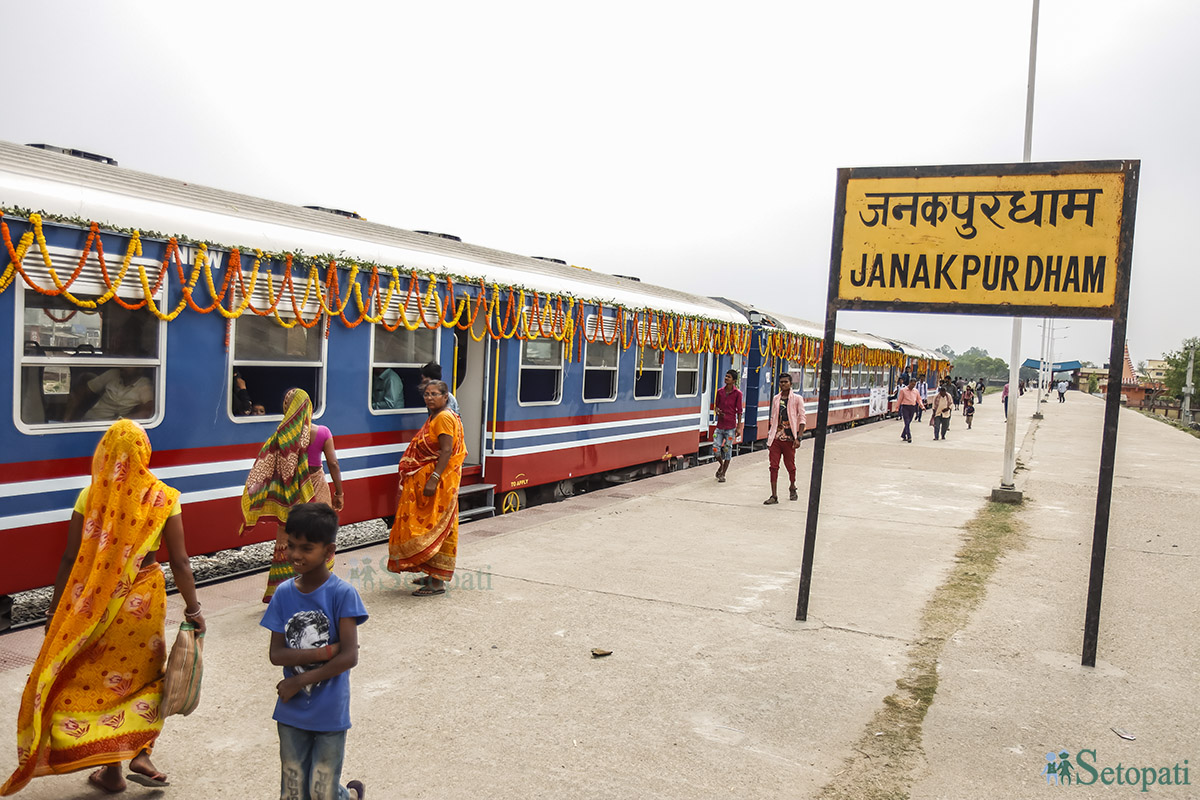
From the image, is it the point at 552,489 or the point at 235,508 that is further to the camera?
the point at 552,489

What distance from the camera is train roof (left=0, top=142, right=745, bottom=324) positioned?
17.7ft

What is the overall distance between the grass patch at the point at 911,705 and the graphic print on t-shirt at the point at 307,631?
6.84 feet

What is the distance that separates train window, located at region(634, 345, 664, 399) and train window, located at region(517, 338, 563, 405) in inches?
87.5

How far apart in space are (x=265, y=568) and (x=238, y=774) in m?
3.67

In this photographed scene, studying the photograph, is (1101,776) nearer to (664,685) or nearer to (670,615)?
(664,685)

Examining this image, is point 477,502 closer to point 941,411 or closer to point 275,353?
point 275,353

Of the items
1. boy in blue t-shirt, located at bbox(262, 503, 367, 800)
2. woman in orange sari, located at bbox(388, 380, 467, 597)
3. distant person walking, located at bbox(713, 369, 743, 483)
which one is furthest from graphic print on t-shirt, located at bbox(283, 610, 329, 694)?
distant person walking, located at bbox(713, 369, 743, 483)

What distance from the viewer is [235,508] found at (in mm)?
6547

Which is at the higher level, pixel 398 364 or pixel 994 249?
pixel 994 249

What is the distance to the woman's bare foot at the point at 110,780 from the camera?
137 inches

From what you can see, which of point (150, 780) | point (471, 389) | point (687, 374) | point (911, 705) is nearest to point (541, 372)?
point (471, 389)

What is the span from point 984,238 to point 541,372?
218 inches

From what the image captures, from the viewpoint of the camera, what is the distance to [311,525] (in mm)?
2916

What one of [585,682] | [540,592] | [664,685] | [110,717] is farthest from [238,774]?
[540,592]
